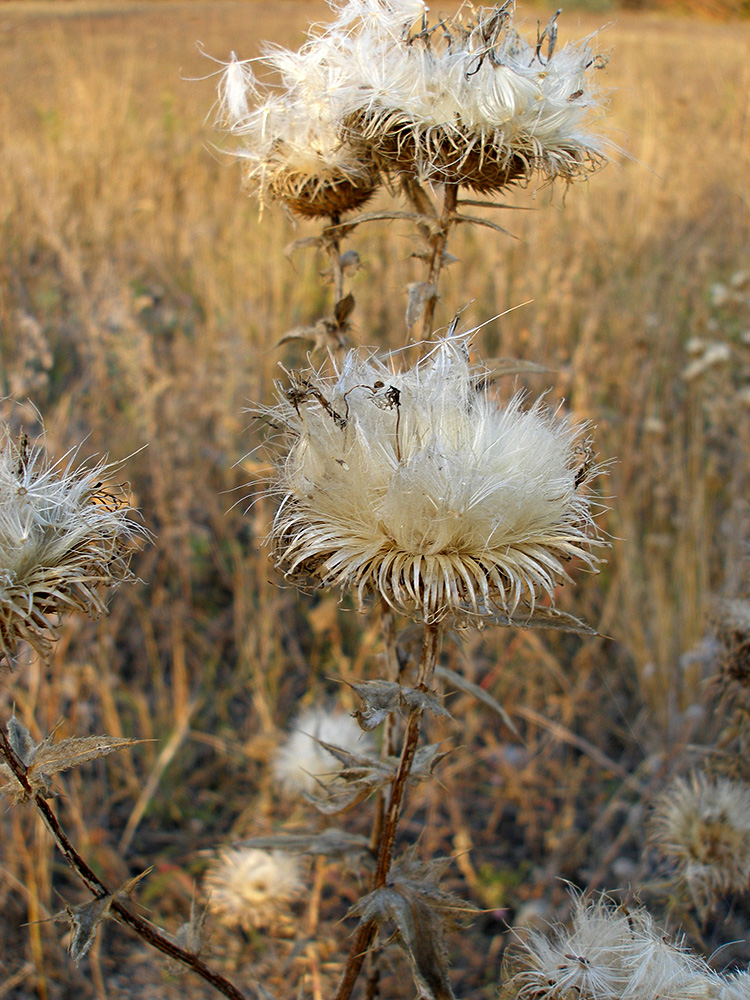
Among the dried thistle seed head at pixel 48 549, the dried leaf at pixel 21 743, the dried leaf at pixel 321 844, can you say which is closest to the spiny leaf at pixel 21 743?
the dried leaf at pixel 21 743

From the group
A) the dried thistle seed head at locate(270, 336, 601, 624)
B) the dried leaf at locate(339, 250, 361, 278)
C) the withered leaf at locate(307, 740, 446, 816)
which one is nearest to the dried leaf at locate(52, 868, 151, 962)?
the withered leaf at locate(307, 740, 446, 816)

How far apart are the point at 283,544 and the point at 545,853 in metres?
1.87

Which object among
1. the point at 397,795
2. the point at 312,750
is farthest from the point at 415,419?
the point at 312,750

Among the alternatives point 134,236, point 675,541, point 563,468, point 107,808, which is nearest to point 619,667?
point 675,541

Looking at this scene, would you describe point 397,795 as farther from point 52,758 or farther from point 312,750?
point 312,750

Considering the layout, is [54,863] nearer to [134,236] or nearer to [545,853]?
[545,853]

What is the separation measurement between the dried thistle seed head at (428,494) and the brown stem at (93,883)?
443 mm

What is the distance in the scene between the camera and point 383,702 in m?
1.01

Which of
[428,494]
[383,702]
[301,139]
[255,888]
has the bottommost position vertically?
[255,888]

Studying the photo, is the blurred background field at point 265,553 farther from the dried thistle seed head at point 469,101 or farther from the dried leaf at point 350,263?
the dried thistle seed head at point 469,101

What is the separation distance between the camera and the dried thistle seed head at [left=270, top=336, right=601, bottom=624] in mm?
1010

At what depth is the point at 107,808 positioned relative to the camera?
7.99 ft

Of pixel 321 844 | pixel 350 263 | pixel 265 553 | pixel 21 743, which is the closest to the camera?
pixel 21 743

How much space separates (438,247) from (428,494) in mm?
582
